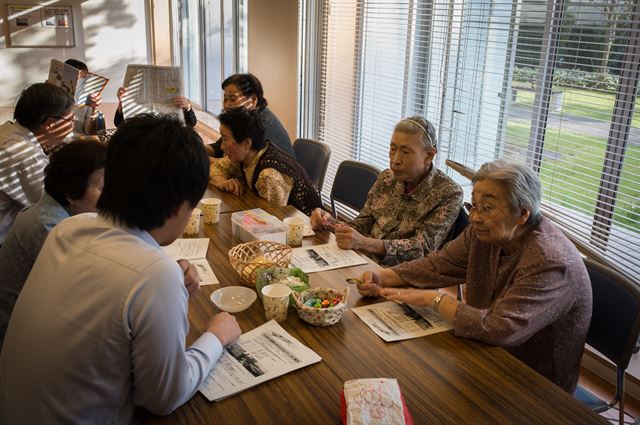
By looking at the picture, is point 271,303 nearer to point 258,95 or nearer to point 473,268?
point 473,268

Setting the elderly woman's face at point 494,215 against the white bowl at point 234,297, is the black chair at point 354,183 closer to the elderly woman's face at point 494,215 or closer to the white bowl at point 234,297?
the elderly woman's face at point 494,215

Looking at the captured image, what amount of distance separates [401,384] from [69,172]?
1181 millimetres

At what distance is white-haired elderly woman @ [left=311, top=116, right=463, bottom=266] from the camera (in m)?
2.26


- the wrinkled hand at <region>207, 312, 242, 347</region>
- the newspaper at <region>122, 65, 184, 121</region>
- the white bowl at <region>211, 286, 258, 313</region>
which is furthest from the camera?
the newspaper at <region>122, 65, 184, 121</region>

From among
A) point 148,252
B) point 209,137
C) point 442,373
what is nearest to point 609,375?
point 442,373

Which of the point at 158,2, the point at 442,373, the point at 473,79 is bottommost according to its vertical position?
the point at 442,373

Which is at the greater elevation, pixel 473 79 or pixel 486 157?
pixel 473 79

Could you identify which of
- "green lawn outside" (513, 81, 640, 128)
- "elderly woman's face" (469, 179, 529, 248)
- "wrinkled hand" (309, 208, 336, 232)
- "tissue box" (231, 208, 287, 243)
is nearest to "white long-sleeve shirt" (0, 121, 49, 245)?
"tissue box" (231, 208, 287, 243)

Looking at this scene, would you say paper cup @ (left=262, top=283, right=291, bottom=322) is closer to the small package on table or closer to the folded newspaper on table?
the small package on table

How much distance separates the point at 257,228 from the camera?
2.12 m

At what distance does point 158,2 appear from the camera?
7574 millimetres

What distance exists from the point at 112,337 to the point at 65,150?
0.94 m

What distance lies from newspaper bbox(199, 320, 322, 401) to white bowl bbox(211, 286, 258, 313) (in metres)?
0.14

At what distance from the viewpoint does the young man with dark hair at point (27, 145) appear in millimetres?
2578
